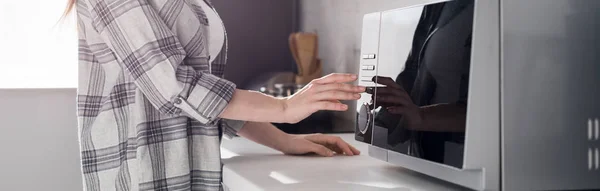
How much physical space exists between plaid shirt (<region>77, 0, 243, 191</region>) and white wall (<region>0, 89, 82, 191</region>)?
795 millimetres

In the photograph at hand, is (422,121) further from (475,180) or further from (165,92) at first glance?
(165,92)

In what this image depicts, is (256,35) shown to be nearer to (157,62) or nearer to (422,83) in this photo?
(157,62)

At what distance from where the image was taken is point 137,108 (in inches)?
44.9

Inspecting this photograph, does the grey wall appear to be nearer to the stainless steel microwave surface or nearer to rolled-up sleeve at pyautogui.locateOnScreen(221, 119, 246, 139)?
rolled-up sleeve at pyautogui.locateOnScreen(221, 119, 246, 139)

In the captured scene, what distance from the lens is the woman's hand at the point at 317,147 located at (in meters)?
1.27

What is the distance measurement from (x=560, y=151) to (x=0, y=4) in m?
1.94

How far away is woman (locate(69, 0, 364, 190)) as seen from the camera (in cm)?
102

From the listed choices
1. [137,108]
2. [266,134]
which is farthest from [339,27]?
[137,108]

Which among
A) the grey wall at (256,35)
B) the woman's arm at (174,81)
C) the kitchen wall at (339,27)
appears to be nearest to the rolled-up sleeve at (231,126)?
the woman's arm at (174,81)

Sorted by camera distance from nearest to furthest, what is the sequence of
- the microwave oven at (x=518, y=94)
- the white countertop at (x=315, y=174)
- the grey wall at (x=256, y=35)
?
1. the microwave oven at (x=518, y=94)
2. the white countertop at (x=315, y=174)
3. the grey wall at (x=256, y=35)

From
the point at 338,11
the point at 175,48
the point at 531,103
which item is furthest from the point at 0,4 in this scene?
the point at 531,103

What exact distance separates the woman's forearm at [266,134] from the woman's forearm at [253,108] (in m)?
0.25

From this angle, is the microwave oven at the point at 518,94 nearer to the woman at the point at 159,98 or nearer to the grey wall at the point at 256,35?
the woman at the point at 159,98

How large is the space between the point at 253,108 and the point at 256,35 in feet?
4.75
